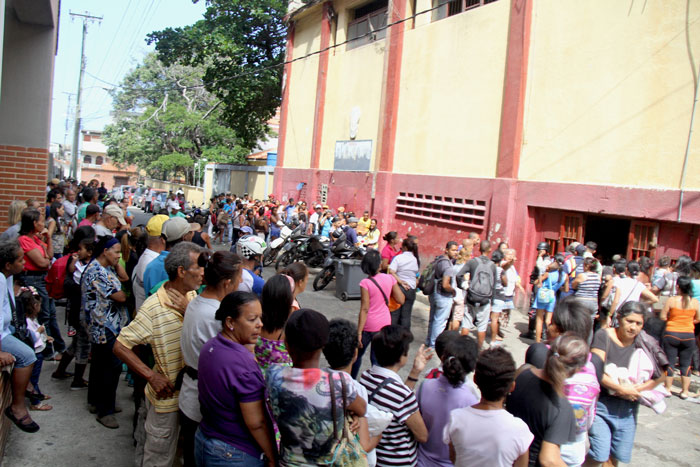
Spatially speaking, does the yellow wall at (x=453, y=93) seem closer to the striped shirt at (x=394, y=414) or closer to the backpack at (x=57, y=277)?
the backpack at (x=57, y=277)

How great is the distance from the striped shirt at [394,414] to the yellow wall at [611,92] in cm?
793

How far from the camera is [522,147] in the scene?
11805 mm

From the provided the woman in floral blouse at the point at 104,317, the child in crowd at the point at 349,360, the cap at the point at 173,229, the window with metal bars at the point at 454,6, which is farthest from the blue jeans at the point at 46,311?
the window with metal bars at the point at 454,6

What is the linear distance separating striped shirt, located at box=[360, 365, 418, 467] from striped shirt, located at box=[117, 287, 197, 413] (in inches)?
47.3

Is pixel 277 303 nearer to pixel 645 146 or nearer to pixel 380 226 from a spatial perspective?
pixel 645 146

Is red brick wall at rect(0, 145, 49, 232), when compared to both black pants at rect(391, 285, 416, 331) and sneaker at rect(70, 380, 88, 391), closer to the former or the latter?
sneaker at rect(70, 380, 88, 391)

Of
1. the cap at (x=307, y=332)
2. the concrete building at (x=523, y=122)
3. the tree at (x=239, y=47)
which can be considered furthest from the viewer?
the tree at (x=239, y=47)

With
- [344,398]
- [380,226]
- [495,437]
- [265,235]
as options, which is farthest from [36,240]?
[380,226]

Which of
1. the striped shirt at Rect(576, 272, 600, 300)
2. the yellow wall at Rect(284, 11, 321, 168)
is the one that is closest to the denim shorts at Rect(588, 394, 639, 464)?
the striped shirt at Rect(576, 272, 600, 300)

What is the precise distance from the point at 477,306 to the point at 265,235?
27.1ft

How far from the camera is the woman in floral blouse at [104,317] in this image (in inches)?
188

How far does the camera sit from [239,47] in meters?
24.3

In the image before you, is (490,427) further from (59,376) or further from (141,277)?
(59,376)

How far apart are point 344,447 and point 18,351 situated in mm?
2781
